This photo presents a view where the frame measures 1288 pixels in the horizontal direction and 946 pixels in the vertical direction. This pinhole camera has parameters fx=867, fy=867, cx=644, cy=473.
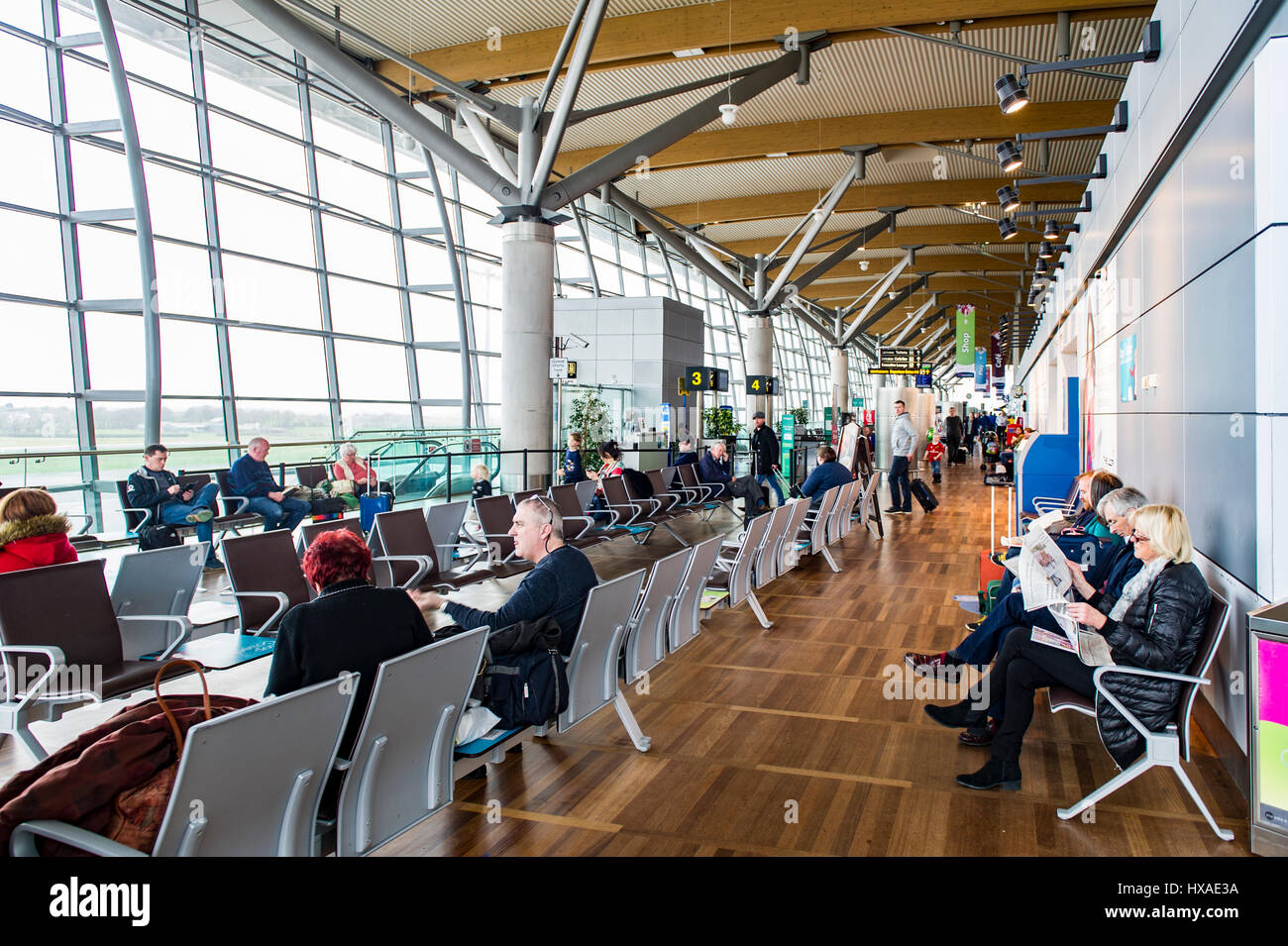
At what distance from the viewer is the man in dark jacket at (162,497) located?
7.30m

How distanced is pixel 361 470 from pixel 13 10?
5.67 m

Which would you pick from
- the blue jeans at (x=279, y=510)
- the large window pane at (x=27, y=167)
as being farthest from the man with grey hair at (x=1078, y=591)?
the large window pane at (x=27, y=167)

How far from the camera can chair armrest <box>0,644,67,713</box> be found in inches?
121

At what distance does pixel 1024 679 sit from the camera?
3553 millimetres

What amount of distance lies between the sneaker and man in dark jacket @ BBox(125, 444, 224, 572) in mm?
5613

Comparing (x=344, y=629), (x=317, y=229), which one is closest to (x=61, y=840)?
(x=344, y=629)

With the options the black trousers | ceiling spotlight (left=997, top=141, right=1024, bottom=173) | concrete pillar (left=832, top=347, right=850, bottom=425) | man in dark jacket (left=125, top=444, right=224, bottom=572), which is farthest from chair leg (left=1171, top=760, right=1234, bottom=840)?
concrete pillar (left=832, top=347, right=850, bottom=425)


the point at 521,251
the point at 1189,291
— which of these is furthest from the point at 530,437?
the point at 1189,291

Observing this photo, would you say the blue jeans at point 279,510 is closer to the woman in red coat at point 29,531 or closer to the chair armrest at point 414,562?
the chair armrest at point 414,562

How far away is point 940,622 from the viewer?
20.6 ft

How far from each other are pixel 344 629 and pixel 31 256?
28.5 ft

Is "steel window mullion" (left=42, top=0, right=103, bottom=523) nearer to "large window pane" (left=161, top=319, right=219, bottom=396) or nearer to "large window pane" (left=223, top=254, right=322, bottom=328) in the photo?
"large window pane" (left=161, top=319, right=219, bottom=396)

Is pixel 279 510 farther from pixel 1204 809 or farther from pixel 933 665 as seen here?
pixel 1204 809
